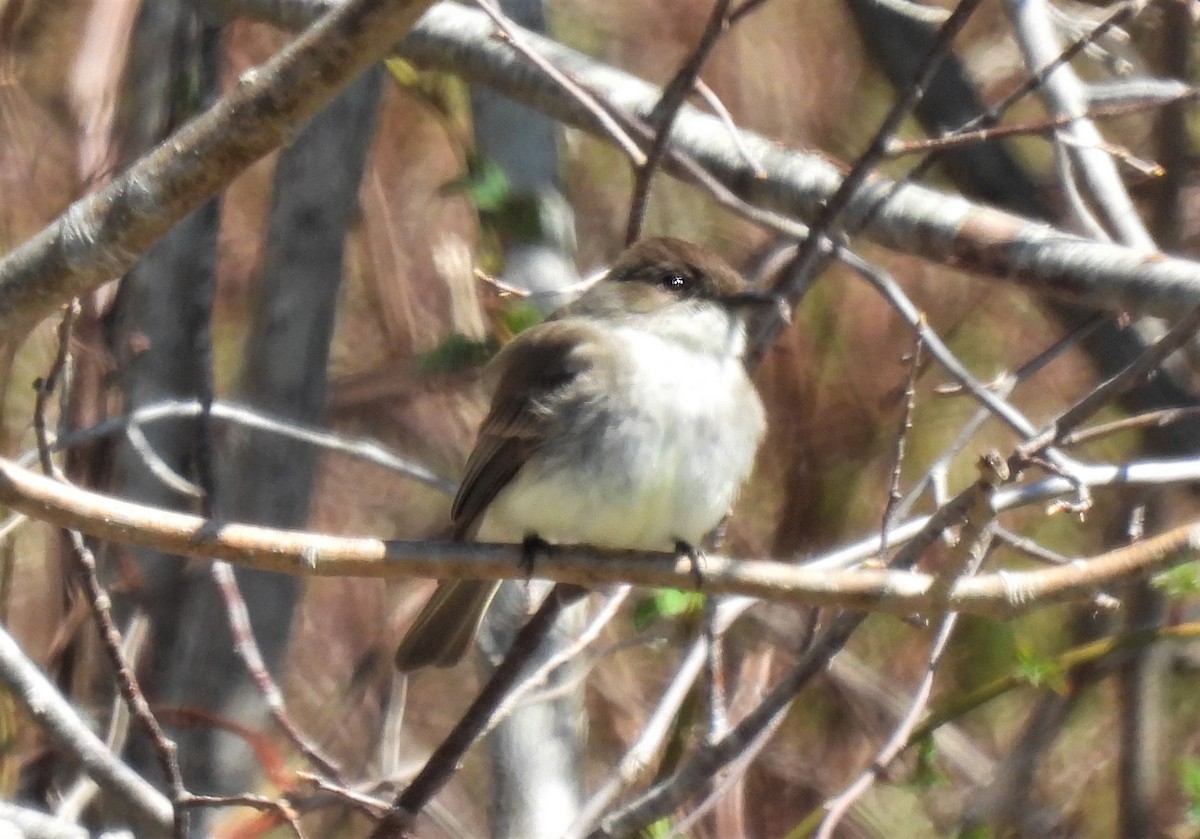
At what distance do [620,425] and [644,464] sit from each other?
0.11 meters

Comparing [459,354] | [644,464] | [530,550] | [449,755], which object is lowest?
[449,755]

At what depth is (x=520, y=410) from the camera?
357 cm

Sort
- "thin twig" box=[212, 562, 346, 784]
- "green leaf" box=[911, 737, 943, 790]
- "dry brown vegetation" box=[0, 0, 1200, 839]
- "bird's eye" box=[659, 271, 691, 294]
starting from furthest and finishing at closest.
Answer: "dry brown vegetation" box=[0, 0, 1200, 839] → "bird's eye" box=[659, 271, 691, 294] → "green leaf" box=[911, 737, 943, 790] → "thin twig" box=[212, 562, 346, 784]

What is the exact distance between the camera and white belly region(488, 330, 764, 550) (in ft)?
10.9

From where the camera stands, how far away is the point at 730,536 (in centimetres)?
505

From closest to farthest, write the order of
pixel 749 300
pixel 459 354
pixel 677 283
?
pixel 749 300, pixel 677 283, pixel 459 354

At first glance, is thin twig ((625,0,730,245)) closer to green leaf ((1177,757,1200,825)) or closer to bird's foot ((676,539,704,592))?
bird's foot ((676,539,704,592))

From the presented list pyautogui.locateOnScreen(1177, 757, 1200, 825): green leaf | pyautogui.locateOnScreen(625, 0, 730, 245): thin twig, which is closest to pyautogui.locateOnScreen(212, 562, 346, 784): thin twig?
pyautogui.locateOnScreen(625, 0, 730, 245): thin twig

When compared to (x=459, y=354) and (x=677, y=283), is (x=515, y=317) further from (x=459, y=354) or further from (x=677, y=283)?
(x=677, y=283)

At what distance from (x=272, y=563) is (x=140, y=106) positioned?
256cm

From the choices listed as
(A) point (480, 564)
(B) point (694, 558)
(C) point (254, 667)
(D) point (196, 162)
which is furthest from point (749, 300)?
(D) point (196, 162)

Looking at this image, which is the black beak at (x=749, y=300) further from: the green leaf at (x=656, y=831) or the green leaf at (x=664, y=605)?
the green leaf at (x=656, y=831)


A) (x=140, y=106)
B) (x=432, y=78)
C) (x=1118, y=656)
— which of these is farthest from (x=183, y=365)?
(x=1118, y=656)

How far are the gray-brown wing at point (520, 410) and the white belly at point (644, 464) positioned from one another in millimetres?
52
